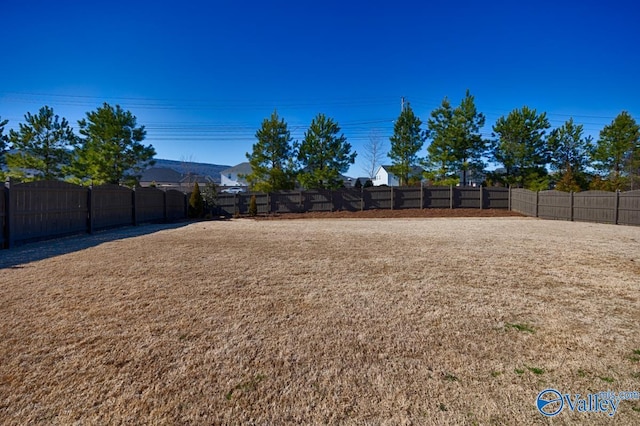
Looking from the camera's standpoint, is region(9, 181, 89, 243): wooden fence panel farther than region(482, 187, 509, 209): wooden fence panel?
No

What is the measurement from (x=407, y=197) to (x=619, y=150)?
1542 cm


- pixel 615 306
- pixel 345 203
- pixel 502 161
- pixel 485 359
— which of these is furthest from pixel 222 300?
pixel 502 161

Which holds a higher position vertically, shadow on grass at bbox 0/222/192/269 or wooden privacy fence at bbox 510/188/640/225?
wooden privacy fence at bbox 510/188/640/225

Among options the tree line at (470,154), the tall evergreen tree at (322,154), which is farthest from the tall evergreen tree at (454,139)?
the tall evergreen tree at (322,154)

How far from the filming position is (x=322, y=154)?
2038 centimetres

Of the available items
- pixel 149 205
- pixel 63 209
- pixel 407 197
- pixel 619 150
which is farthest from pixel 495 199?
pixel 63 209

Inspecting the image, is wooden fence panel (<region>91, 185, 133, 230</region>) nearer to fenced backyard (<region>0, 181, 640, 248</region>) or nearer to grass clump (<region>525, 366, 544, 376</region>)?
fenced backyard (<region>0, 181, 640, 248</region>)

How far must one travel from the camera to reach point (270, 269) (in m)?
5.15

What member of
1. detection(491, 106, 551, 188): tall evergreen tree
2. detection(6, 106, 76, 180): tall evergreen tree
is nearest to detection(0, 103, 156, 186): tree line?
detection(6, 106, 76, 180): tall evergreen tree

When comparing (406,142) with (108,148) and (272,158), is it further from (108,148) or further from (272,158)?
(108,148)

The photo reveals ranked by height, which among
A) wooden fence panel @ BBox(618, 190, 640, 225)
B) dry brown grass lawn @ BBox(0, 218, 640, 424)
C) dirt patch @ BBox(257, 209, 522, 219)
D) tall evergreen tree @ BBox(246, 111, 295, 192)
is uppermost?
tall evergreen tree @ BBox(246, 111, 295, 192)

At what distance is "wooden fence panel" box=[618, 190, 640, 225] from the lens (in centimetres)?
1202

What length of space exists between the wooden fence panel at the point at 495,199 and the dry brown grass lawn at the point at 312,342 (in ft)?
51.1

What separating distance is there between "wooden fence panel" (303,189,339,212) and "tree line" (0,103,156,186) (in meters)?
9.71
